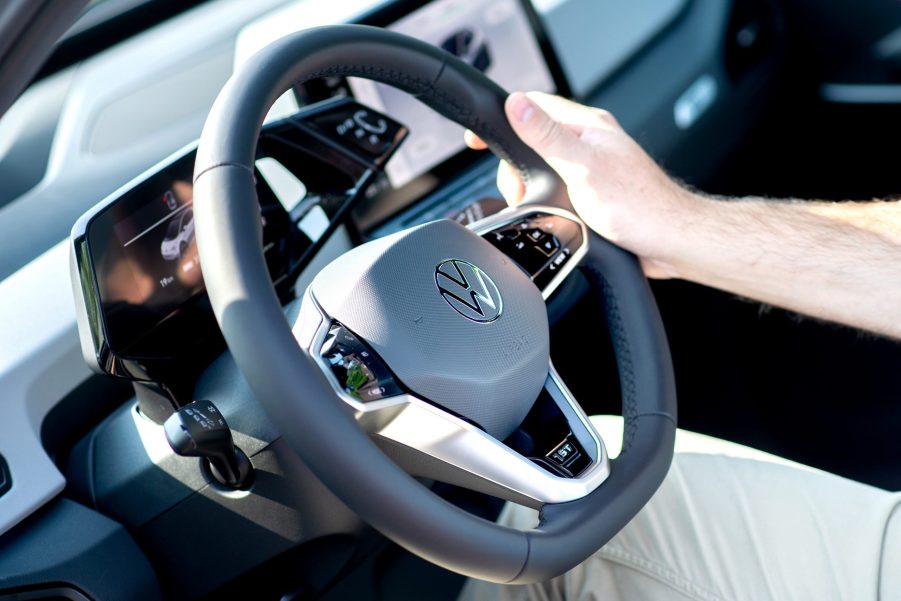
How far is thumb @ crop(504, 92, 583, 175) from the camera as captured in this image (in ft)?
2.96

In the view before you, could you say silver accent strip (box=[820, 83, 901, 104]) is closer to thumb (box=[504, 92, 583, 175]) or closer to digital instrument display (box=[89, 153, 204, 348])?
thumb (box=[504, 92, 583, 175])

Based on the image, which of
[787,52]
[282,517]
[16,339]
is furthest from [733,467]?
[787,52]

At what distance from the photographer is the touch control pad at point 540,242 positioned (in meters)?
0.90

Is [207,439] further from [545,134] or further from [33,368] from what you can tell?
[545,134]

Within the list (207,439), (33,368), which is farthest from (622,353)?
(33,368)

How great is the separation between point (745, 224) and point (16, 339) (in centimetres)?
77

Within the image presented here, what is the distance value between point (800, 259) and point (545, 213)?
0.31 m

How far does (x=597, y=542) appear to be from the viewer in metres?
0.75

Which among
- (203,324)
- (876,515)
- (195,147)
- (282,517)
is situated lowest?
(876,515)

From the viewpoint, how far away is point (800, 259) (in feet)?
3.37

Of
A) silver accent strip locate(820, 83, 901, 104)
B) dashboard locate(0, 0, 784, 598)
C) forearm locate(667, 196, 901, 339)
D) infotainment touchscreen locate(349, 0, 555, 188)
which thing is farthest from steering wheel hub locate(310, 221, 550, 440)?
silver accent strip locate(820, 83, 901, 104)

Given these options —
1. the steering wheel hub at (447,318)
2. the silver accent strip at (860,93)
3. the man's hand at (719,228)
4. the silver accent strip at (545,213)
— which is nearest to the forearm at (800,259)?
the man's hand at (719,228)

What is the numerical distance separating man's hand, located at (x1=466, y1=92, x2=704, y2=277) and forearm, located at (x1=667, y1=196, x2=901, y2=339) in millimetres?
34

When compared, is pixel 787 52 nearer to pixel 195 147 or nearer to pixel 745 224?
pixel 745 224
